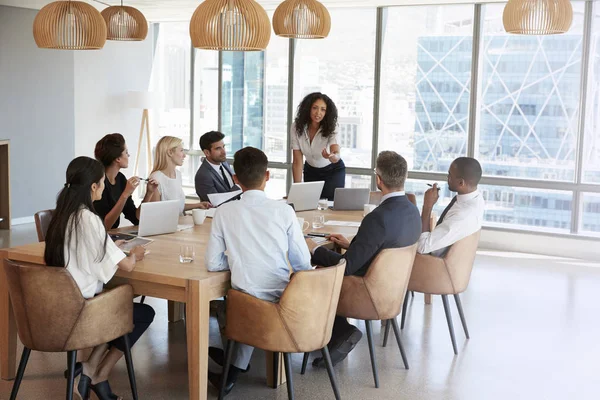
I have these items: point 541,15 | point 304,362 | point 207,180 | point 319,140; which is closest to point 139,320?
point 304,362

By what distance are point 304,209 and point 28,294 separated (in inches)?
110

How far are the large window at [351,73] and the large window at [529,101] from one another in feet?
4.75

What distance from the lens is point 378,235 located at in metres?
4.11

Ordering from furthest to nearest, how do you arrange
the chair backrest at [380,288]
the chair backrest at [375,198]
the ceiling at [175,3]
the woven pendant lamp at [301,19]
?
the ceiling at [175,3] < the chair backrest at [375,198] < the woven pendant lamp at [301,19] < the chair backrest at [380,288]

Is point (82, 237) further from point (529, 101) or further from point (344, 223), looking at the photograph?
point (529, 101)

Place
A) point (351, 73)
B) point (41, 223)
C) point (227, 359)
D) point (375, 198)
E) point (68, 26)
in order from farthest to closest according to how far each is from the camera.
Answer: point (351, 73)
point (375, 198)
point (68, 26)
point (41, 223)
point (227, 359)

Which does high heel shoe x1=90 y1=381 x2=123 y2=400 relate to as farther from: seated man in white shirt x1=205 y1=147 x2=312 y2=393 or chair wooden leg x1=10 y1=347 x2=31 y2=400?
seated man in white shirt x1=205 y1=147 x2=312 y2=393

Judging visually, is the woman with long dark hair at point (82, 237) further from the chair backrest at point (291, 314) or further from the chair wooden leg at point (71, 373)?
the chair backrest at point (291, 314)

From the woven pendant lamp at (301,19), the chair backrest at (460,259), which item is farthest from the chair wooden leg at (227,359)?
the woven pendant lamp at (301,19)

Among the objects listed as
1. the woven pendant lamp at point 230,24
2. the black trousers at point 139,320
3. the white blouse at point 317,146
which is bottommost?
the black trousers at point 139,320

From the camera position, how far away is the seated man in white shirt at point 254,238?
11.8ft

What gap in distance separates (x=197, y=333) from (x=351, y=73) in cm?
641

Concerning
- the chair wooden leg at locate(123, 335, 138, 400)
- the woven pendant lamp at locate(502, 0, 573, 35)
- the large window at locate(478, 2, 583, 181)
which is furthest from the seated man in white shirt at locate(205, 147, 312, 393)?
the large window at locate(478, 2, 583, 181)

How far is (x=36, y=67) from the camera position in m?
9.24
